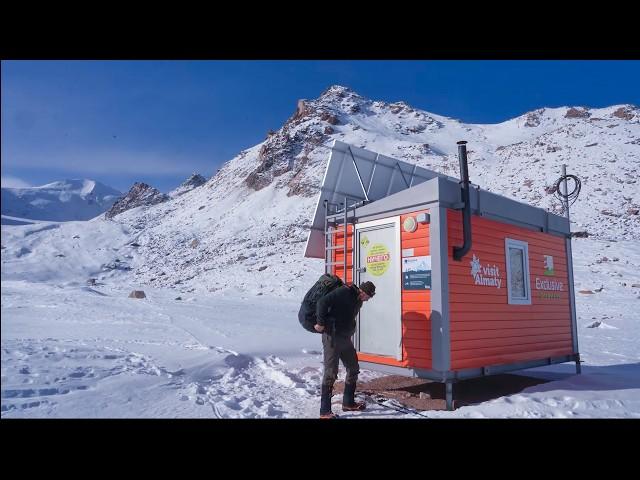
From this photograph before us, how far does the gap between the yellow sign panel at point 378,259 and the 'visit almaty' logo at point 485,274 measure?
138cm

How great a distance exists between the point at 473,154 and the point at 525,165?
9179 mm

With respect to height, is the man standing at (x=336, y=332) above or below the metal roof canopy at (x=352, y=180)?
below

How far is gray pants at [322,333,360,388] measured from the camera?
5914 millimetres

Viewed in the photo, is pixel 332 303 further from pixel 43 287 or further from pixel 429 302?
pixel 43 287

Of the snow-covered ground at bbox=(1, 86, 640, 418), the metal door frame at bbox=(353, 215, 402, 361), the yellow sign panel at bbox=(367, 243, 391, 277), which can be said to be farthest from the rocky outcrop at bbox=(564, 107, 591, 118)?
the yellow sign panel at bbox=(367, 243, 391, 277)

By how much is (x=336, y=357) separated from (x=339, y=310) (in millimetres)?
659

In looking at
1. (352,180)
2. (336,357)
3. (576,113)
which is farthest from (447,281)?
(576,113)

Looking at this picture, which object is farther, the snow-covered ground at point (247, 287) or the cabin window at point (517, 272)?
the cabin window at point (517, 272)

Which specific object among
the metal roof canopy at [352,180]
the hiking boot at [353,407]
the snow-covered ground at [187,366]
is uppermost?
the metal roof canopy at [352,180]

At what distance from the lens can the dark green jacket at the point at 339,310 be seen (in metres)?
5.93

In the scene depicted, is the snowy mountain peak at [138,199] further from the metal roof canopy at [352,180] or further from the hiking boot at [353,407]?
the hiking boot at [353,407]

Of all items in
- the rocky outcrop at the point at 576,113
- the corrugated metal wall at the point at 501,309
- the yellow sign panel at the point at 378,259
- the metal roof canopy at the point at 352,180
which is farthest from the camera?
the rocky outcrop at the point at 576,113

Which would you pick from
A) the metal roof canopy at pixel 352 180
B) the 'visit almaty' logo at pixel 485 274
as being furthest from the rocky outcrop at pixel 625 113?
the 'visit almaty' logo at pixel 485 274

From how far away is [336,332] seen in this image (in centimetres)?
601
